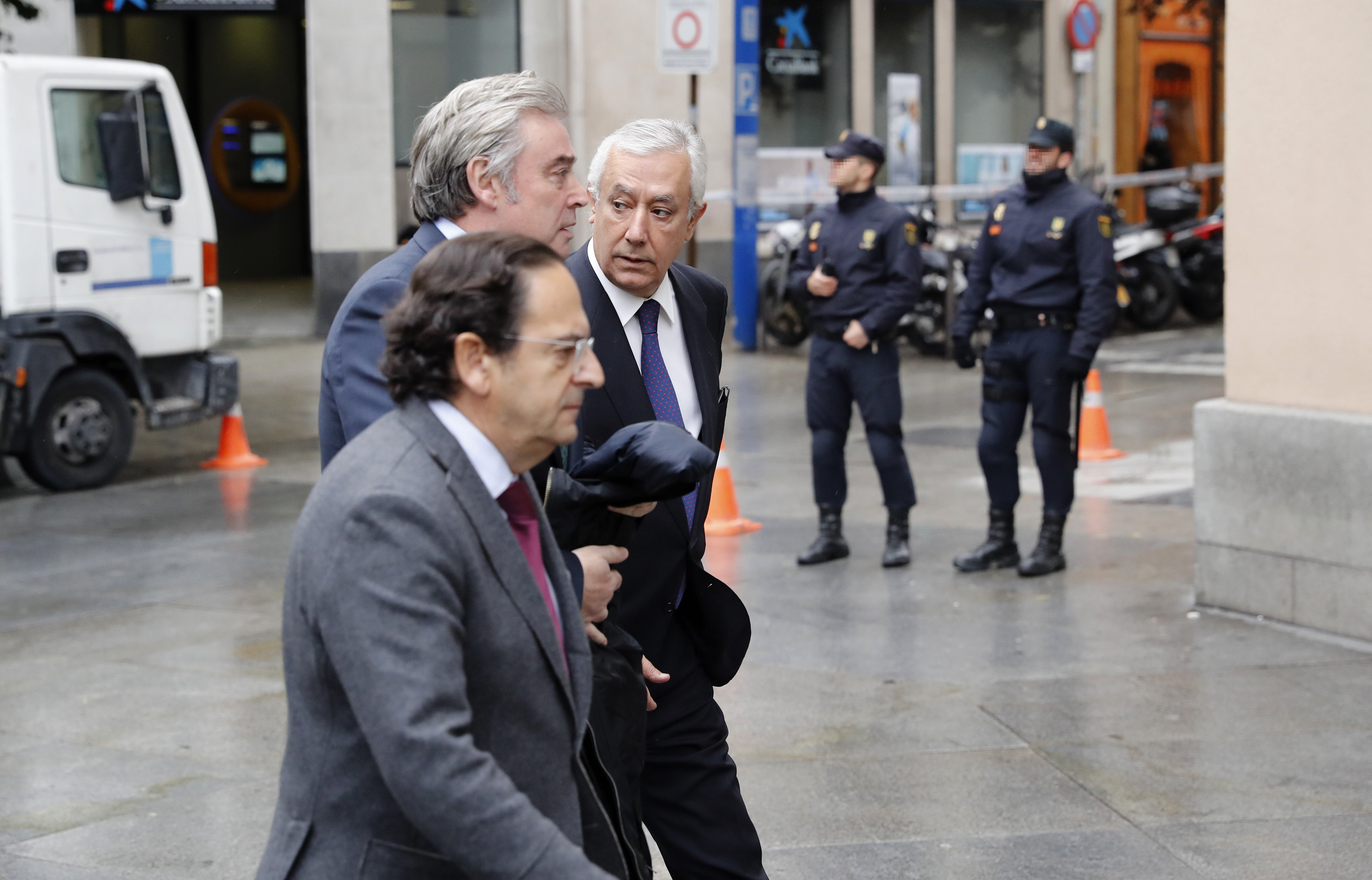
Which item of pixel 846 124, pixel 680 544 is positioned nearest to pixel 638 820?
pixel 680 544

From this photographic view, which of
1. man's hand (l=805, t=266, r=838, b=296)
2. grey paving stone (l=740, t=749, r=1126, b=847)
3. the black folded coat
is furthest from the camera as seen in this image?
man's hand (l=805, t=266, r=838, b=296)

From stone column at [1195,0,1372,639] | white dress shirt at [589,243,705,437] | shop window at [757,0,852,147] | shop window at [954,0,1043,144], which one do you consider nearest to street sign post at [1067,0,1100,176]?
shop window at [954,0,1043,144]

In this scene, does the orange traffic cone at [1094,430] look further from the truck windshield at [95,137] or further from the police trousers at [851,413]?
the truck windshield at [95,137]

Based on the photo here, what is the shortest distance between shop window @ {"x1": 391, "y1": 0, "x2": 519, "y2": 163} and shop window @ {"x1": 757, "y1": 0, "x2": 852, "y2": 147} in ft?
11.0

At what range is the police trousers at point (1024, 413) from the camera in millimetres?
7691

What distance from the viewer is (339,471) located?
2029 mm

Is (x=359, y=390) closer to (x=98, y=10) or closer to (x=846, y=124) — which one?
(x=98, y=10)

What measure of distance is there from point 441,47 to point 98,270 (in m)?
10.6

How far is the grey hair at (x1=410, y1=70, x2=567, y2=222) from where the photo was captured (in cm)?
278

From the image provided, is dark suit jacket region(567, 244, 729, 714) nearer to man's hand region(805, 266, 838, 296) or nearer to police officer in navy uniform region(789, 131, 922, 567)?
police officer in navy uniform region(789, 131, 922, 567)

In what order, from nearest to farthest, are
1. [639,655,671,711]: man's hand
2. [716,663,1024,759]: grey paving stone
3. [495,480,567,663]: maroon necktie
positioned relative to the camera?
[495,480,567,663]: maroon necktie
[639,655,671,711]: man's hand
[716,663,1024,759]: grey paving stone

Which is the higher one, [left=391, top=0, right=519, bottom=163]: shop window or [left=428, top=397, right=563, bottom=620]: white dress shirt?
[left=391, top=0, right=519, bottom=163]: shop window

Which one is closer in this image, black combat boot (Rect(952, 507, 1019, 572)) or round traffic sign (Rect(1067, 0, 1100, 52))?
black combat boot (Rect(952, 507, 1019, 572))

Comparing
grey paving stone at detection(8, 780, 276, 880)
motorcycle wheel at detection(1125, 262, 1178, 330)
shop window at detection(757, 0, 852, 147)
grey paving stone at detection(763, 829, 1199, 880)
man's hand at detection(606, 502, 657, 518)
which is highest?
shop window at detection(757, 0, 852, 147)
